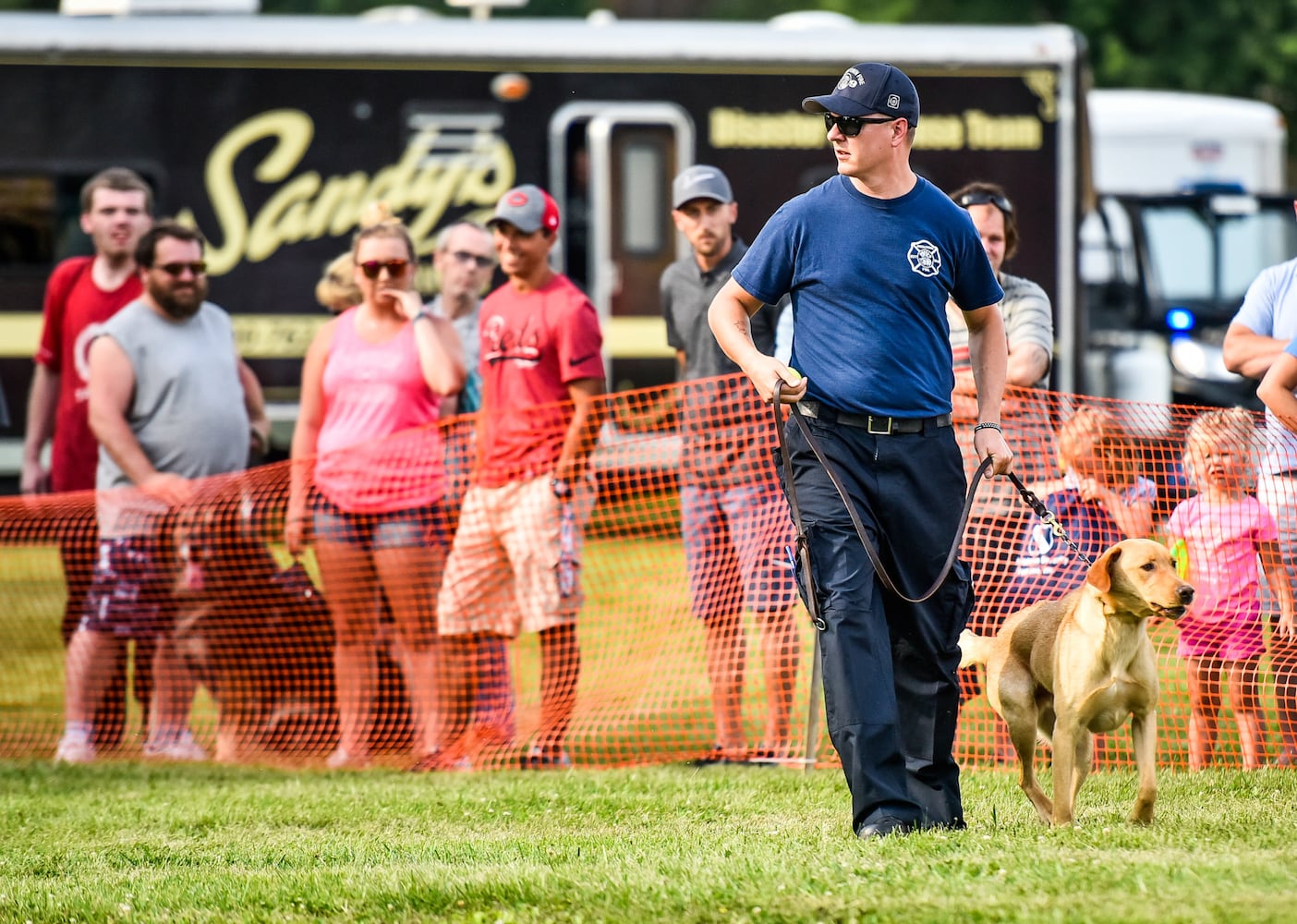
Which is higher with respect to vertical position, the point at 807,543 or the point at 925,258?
the point at 925,258

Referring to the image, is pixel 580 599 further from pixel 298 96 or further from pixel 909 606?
pixel 298 96

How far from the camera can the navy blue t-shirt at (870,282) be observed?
4.78m

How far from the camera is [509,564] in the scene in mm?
7324

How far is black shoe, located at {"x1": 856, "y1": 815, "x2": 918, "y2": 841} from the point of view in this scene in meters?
4.71

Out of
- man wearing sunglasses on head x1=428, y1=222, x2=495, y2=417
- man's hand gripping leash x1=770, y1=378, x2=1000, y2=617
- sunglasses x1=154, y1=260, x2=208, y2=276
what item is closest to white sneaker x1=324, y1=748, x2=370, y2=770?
man wearing sunglasses on head x1=428, y1=222, x2=495, y2=417

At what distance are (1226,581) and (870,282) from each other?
2.28 meters

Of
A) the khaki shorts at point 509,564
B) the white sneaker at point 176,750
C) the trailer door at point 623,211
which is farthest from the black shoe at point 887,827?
the trailer door at point 623,211

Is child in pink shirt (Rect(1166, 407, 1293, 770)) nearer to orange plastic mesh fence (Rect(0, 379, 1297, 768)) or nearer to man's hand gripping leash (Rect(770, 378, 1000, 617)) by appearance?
orange plastic mesh fence (Rect(0, 379, 1297, 768))

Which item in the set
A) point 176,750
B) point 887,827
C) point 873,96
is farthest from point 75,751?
point 873,96

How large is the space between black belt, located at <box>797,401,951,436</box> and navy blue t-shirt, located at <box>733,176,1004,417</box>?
0.06 ft

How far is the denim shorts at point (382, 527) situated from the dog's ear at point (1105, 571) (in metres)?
3.40

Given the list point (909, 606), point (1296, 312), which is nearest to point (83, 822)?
point (909, 606)

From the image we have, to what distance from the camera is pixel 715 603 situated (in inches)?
280

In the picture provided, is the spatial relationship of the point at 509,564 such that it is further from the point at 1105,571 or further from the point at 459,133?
the point at 459,133
